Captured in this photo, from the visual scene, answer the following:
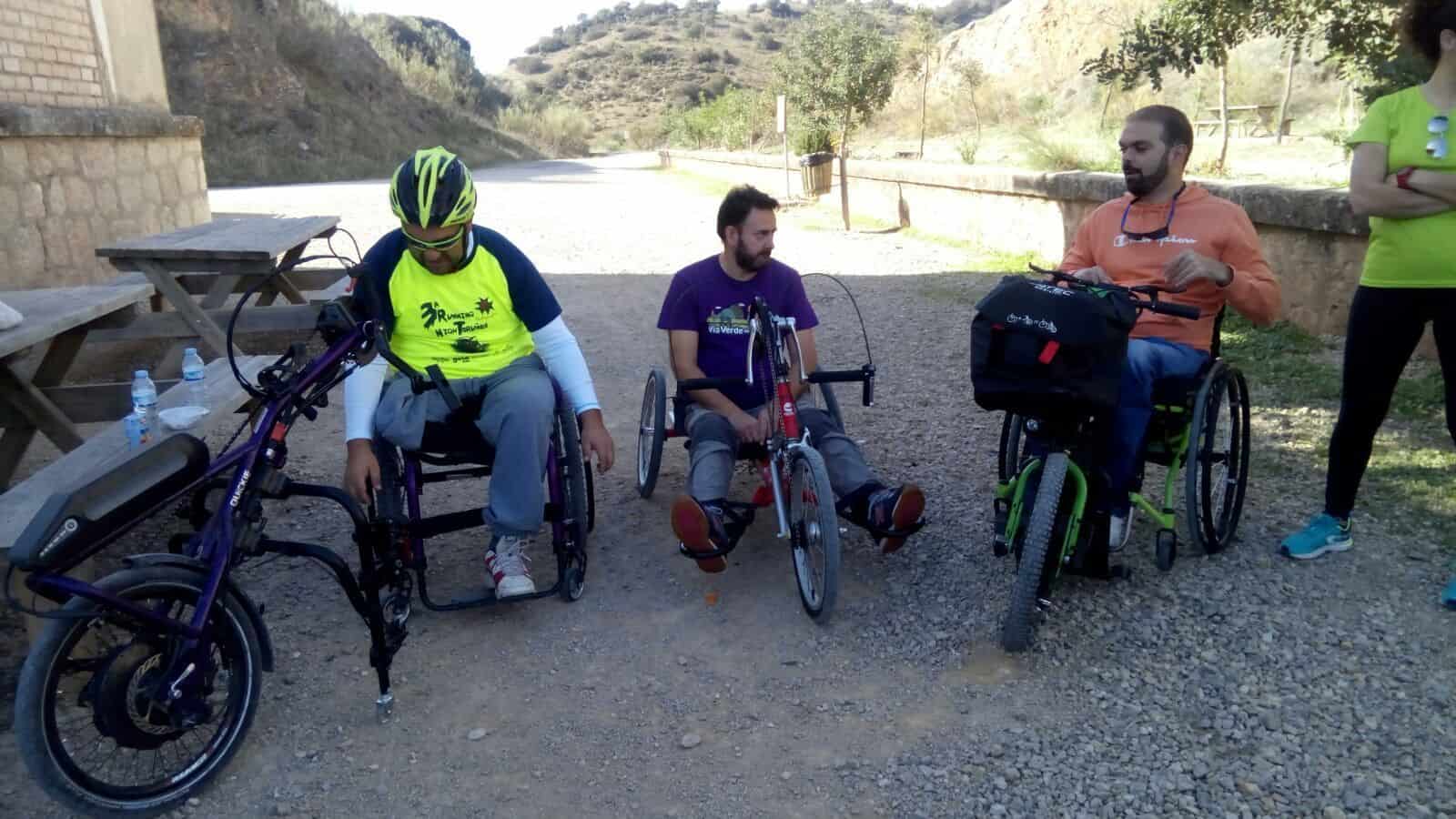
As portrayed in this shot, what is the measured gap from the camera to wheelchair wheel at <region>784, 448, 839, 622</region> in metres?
3.23

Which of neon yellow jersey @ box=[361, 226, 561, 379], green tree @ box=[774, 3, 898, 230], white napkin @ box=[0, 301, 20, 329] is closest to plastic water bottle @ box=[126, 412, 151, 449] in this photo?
neon yellow jersey @ box=[361, 226, 561, 379]

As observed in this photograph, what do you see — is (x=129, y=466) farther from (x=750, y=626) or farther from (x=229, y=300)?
(x=229, y=300)

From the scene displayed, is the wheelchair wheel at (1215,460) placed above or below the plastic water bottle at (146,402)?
below

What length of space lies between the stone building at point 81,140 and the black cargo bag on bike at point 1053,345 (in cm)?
669

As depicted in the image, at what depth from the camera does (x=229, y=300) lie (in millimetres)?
7613

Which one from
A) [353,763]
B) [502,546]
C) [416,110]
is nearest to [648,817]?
[353,763]

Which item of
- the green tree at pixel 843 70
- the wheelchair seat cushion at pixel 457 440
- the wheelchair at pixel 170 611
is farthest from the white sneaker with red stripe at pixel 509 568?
the green tree at pixel 843 70

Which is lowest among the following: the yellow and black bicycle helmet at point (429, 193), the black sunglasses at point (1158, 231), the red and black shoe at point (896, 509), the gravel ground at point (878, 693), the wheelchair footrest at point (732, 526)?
the gravel ground at point (878, 693)

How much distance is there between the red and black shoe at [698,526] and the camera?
3386mm

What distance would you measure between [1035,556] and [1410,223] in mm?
1575

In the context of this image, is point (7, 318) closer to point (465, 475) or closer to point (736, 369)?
point (465, 475)

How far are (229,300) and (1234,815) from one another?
7.21 metres

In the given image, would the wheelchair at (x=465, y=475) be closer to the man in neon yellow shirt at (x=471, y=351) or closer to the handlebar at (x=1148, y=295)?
the man in neon yellow shirt at (x=471, y=351)

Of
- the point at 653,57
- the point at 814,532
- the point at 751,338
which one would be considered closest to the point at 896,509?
the point at 814,532
